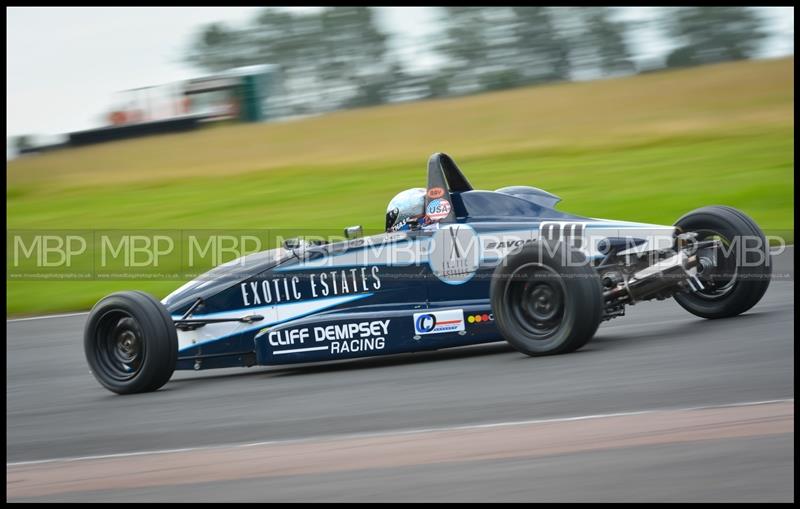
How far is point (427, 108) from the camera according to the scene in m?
32.6

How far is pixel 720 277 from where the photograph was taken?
8.02 metres

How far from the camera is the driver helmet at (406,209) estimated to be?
8.52 metres

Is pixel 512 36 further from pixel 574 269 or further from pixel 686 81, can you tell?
pixel 574 269

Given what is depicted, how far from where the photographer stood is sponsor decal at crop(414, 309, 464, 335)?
770 centimetres

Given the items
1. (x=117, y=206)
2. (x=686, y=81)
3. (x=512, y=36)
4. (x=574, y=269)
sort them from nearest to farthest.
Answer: (x=574, y=269), (x=117, y=206), (x=686, y=81), (x=512, y=36)

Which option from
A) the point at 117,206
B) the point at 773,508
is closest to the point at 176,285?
the point at 117,206

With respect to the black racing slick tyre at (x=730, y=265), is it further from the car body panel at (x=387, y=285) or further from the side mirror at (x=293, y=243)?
the side mirror at (x=293, y=243)

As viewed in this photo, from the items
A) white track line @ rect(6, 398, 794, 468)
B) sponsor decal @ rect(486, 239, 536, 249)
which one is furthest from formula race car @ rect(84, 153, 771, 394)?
white track line @ rect(6, 398, 794, 468)

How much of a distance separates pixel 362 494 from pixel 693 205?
43.8 feet

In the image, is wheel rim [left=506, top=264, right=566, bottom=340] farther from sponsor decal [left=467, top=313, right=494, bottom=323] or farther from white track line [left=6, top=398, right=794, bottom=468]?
white track line [left=6, top=398, right=794, bottom=468]

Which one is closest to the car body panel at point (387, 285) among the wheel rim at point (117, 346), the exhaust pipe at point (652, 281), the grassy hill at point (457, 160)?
the exhaust pipe at point (652, 281)

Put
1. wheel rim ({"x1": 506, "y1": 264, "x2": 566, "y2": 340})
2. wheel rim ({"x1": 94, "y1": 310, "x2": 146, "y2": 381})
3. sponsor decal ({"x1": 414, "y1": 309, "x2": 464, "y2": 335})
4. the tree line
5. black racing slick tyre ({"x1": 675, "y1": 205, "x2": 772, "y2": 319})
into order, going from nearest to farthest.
A: wheel rim ({"x1": 506, "y1": 264, "x2": 566, "y2": 340})
sponsor decal ({"x1": 414, "y1": 309, "x2": 464, "y2": 335})
black racing slick tyre ({"x1": 675, "y1": 205, "x2": 772, "y2": 319})
wheel rim ({"x1": 94, "y1": 310, "x2": 146, "y2": 381})
the tree line

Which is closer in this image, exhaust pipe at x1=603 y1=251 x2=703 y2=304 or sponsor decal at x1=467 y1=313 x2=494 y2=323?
exhaust pipe at x1=603 y1=251 x2=703 y2=304

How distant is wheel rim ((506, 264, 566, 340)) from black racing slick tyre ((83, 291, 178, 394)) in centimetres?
251
